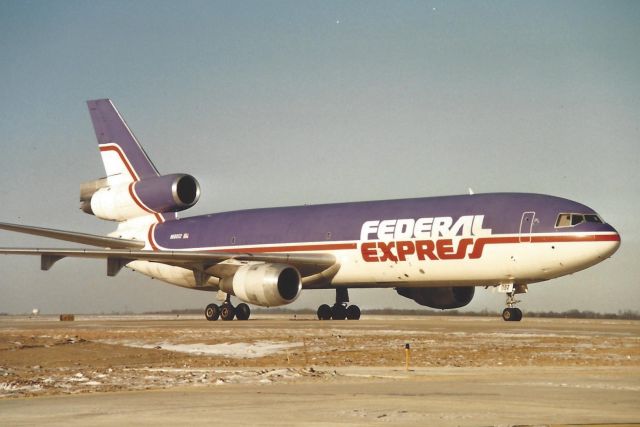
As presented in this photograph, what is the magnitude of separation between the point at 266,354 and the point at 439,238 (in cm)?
1425

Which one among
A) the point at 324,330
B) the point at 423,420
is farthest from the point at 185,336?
the point at 423,420

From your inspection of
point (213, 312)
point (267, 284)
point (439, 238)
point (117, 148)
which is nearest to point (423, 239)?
point (439, 238)

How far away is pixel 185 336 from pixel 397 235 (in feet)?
34.5

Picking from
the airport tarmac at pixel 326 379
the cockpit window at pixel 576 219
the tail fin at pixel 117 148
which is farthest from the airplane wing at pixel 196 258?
the airport tarmac at pixel 326 379

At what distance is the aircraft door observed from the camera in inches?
1224

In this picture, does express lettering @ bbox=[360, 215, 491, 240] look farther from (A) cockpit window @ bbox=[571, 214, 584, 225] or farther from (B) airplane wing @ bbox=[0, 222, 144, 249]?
A: (B) airplane wing @ bbox=[0, 222, 144, 249]

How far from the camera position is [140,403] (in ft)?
36.3

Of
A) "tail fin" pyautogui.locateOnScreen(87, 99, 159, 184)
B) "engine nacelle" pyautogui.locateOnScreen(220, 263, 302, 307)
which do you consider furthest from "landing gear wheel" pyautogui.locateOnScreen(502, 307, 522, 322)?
"tail fin" pyautogui.locateOnScreen(87, 99, 159, 184)

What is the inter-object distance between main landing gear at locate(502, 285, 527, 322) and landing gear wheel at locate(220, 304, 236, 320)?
10.7m

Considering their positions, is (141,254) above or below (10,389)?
above

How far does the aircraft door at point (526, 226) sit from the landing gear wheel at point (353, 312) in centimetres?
1004

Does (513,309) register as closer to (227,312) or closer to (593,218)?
(593,218)

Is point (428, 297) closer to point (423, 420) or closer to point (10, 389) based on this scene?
point (10, 389)

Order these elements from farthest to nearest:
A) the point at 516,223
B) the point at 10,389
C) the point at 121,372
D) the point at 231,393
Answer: the point at 516,223 < the point at 121,372 < the point at 10,389 < the point at 231,393
